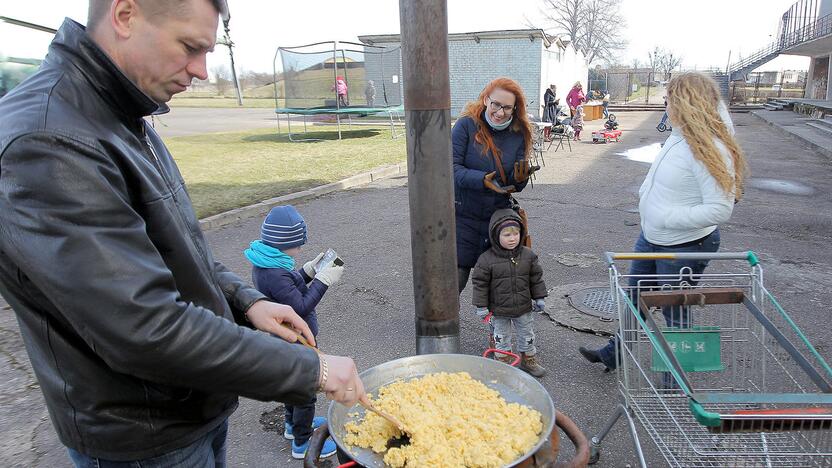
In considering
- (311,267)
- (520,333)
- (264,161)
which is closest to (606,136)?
(264,161)

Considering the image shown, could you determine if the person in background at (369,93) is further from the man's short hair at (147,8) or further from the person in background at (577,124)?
the man's short hair at (147,8)

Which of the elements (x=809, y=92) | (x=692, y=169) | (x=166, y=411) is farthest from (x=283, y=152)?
(x=809, y=92)

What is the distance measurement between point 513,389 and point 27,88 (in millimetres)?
1859

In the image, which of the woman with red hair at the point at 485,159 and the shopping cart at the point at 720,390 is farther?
the woman with red hair at the point at 485,159

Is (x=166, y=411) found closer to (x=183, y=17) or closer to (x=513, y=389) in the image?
(x=183, y=17)

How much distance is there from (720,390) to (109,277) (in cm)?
309

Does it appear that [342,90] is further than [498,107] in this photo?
Yes

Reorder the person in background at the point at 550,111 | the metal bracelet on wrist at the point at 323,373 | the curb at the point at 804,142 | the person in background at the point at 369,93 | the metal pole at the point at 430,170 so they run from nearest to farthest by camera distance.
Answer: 1. the metal bracelet on wrist at the point at 323,373
2. the metal pole at the point at 430,170
3. the curb at the point at 804,142
4. the person in background at the point at 550,111
5. the person in background at the point at 369,93

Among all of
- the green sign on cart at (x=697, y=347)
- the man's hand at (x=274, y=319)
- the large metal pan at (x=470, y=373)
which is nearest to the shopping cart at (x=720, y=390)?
the green sign on cart at (x=697, y=347)

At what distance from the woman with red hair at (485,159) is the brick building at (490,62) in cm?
1925

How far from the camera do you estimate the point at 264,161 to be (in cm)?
1351

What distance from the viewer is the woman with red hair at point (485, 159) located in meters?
4.12

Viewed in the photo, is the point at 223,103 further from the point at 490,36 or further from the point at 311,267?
the point at 311,267

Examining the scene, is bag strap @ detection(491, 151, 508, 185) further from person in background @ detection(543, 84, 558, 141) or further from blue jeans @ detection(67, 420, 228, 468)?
person in background @ detection(543, 84, 558, 141)
